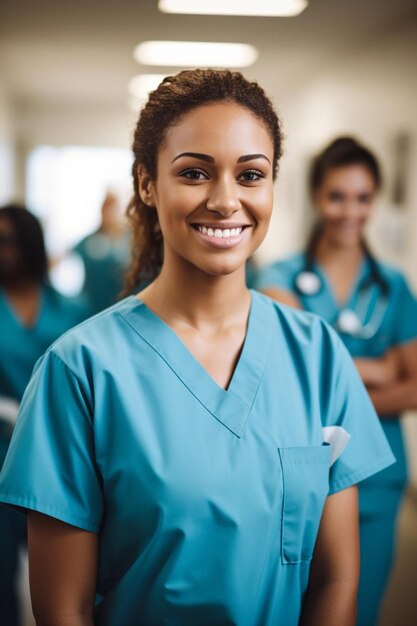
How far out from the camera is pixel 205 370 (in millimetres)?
956

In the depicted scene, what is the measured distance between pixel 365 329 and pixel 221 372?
0.75 metres

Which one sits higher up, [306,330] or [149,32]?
[149,32]

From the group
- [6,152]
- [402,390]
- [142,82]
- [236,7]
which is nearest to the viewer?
[402,390]

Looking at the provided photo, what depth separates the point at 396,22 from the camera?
11.2 ft

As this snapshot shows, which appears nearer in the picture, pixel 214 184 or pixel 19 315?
pixel 214 184

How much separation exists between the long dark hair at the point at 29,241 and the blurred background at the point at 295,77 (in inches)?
→ 12.5

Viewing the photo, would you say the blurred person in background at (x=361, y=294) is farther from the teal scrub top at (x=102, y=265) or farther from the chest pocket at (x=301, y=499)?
the teal scrub top at (x=102, y=265)

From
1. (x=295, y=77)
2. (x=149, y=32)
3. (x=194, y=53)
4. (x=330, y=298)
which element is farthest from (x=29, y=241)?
(x=295, y=77)

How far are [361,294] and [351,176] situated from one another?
30 centimetres

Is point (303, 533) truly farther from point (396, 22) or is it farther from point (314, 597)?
point (396, 22)

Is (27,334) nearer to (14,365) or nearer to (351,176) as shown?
(14,365)

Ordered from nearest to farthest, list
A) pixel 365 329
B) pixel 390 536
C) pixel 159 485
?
pixel 159 485 < pixel 390 536 < pixel 365 329

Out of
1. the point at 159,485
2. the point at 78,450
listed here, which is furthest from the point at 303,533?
the point at 78,450

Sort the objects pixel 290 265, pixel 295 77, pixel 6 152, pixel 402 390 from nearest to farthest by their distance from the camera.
→ pixel 402 390
pixel 290 265
pixel 295 77
pixel 6 152
